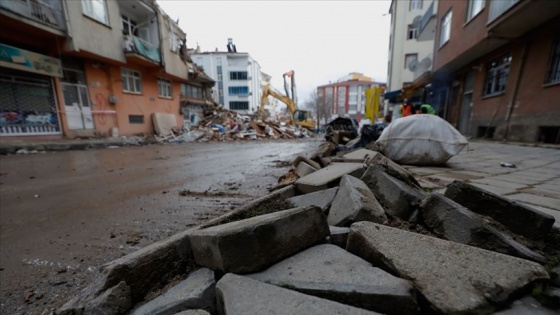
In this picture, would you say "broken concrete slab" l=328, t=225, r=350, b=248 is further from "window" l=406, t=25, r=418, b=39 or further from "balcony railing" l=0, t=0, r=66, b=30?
"window" l=406, t=25, r=418, b=39

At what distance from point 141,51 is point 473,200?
1584cm

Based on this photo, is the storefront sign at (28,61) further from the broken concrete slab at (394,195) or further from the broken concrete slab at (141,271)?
the broken concrete slab at (394,195)

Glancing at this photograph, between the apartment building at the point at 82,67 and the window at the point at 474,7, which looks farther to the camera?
the apartment building at the point at 82,67

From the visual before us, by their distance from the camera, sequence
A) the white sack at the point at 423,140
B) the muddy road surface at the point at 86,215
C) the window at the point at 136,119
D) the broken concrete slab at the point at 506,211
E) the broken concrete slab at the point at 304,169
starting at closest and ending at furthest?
1. the broken concrete slab at the point at 506,211
2. the muddy road surface at the point at 86,215
3. the broken concrete slab at the point at 304,169
4. the white sack at the point at 423,140
5. the window at the point at 136,119

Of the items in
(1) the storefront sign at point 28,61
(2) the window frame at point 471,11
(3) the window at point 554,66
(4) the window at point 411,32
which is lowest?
(3) the window at point 554,66

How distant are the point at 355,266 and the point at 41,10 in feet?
45.1

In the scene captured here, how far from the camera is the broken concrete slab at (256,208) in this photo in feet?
5.15

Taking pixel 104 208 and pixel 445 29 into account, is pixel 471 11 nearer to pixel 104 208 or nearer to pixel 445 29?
pixel 445 29

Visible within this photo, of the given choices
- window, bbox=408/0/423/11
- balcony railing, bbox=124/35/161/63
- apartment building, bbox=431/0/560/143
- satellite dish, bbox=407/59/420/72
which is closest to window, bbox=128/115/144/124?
balcony railing, bbox=124/35/161/63

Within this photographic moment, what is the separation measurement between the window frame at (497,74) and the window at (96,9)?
660 inches

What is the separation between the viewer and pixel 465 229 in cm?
116

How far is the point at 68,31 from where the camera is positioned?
957 centimetres

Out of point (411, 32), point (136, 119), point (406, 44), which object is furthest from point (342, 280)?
point (411, 32)

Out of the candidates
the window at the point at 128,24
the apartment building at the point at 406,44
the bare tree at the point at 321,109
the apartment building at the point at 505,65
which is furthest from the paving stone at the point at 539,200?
the bare tree at the point at 321,109
